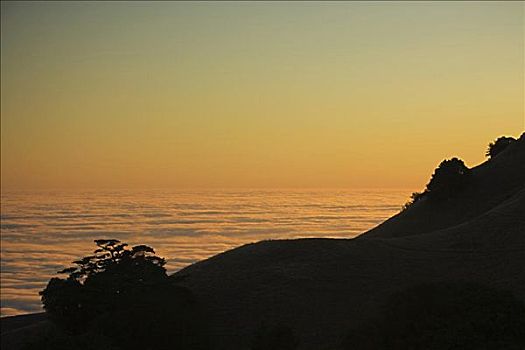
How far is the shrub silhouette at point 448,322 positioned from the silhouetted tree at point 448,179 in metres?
46.0

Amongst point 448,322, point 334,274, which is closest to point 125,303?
point 334,274

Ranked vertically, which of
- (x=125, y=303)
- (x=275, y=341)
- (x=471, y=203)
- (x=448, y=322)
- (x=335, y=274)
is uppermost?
(x=471, y=203)

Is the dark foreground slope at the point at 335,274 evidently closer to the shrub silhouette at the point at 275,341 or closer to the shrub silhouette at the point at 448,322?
the shrub silhouette at the point at 448,322

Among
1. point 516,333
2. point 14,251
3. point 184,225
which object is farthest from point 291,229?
point 516,333

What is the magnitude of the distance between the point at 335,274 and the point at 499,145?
60989mm

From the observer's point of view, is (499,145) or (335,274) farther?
(499,145)

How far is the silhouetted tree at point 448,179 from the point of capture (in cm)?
8862

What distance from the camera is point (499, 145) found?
4264 inches

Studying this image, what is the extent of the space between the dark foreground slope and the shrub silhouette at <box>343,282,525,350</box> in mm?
4862

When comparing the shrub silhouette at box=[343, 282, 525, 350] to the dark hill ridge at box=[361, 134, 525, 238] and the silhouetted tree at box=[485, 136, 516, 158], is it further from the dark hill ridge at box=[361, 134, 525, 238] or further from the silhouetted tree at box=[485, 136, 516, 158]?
the silhouetted tree at box=[485, 136, 516, 158]

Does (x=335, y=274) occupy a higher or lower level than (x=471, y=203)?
lower

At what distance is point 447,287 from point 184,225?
5677 inches

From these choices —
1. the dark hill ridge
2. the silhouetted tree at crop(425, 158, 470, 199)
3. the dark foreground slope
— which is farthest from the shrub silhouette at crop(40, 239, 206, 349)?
the silhouetted tree at crop(425, 158, 470, 199)

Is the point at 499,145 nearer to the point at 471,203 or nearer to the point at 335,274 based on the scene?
the point at 471,203
